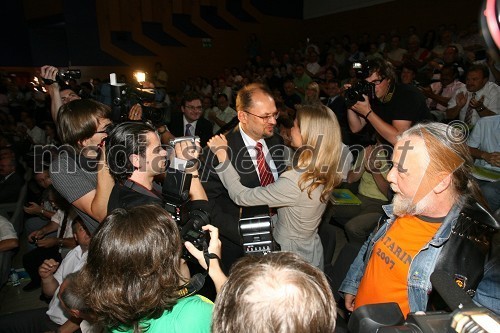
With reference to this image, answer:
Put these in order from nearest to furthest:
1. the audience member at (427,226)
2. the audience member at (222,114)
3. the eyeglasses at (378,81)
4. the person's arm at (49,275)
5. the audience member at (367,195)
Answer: the audience member at (427,226)
the person's arm at (49,275)
the eyeglasses at (378,81)
the audience member at (367,195)
the audience member at (222,114)

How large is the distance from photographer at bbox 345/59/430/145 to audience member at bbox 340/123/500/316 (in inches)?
43.4

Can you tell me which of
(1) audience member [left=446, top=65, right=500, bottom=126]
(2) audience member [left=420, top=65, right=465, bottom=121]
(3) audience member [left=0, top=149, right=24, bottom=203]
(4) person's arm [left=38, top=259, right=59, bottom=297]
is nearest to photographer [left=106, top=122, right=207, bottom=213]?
(4) person's arm [left=38, top=259, right=59, bottom=297]

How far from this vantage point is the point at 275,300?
77cm

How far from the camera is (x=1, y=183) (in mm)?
3984

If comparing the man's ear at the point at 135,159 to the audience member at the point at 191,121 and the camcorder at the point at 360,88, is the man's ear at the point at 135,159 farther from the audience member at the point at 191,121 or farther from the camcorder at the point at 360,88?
the audience member at the point at 191,121

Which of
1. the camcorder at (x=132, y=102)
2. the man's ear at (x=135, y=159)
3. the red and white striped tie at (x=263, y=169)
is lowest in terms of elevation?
the red and white striped tie at (x=263, y=169)

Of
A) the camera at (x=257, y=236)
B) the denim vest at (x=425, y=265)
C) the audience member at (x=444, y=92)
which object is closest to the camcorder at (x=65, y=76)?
the camera at (x=257, y=236)

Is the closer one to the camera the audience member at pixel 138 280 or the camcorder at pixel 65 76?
the audience member at pixel 138 280

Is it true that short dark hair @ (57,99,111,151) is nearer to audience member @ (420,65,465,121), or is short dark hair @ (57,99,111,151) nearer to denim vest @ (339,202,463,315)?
denim vest @ (339,202,463,315)

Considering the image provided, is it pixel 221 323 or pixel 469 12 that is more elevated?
pixel 469 12

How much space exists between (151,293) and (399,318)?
672 millimetres

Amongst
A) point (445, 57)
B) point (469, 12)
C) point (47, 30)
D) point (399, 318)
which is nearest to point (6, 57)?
point (47, 30)

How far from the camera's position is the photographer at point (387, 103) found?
255cm

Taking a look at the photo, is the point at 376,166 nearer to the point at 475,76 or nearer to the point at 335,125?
the point at 335,125
